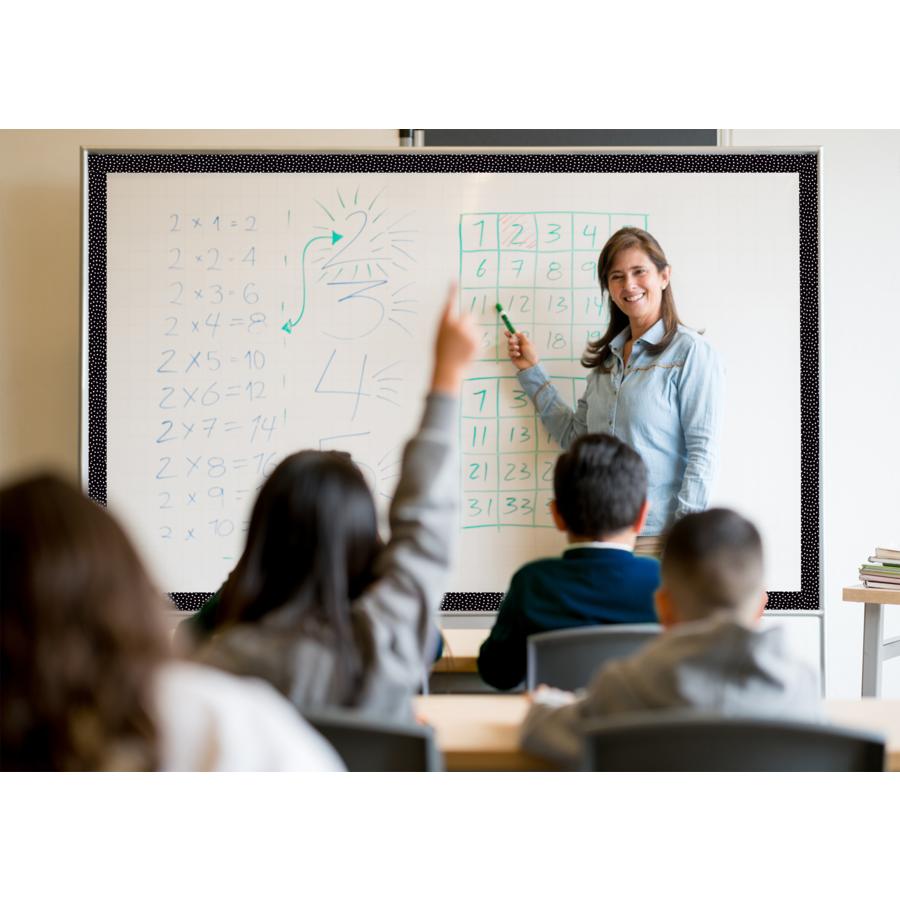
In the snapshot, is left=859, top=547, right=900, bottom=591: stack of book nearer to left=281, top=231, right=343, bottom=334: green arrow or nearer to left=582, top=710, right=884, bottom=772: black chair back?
left=582, top=710, right=884, bottom=772: black chair back

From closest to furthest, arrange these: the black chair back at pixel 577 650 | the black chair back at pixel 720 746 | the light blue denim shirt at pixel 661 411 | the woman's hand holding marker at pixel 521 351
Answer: the black chair back at pixel 720 746 → the black chair back at pixel 577 650 → the light blue denim shirt at pixel 661 411 → the woman's hand holding marker at pixel 521 351

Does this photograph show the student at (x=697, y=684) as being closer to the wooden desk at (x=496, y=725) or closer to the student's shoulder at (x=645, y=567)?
the wooden desk at (x=496, y=725)

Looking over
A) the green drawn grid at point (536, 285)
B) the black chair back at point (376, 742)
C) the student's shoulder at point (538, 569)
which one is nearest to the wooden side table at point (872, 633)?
the green drawn grid at point (536, 285)

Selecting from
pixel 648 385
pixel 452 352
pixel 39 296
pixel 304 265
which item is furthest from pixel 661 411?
pixel 39 296

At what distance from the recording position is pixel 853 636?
317cm

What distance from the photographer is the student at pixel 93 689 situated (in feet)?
2.43

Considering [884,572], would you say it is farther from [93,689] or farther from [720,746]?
[93,689]

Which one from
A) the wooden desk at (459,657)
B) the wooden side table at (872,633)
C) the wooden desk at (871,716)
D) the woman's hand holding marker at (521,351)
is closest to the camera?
the wooden desk at (871,716)

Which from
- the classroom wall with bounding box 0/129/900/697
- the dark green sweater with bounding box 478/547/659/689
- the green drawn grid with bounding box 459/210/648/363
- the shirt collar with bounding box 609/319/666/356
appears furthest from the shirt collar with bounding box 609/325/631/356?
the dark green sweater with bounding box 478/547/659/689

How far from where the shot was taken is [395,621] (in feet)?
3.69

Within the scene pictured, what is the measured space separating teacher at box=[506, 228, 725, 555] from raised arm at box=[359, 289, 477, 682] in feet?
5.06

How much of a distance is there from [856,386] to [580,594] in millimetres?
2125
